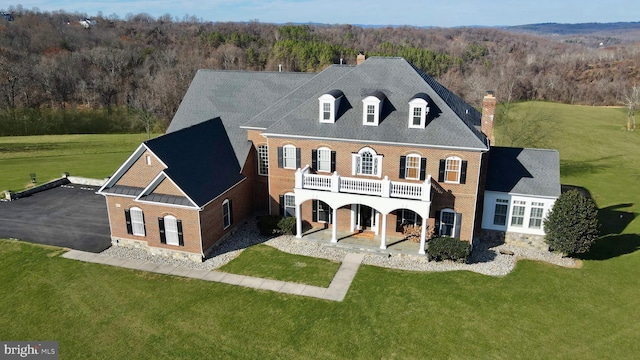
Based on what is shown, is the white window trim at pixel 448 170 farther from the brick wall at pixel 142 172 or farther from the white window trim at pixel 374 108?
the brick wall at pixel 142 172

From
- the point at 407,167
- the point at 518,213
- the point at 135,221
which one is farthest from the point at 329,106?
the point at 135,221

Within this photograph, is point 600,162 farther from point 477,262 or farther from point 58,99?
point 58,99

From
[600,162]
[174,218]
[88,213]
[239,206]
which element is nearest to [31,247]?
[88,213]

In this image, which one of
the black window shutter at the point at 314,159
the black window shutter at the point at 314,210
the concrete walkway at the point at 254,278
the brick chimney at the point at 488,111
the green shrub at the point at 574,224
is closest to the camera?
the concrete walkway at the point at 254,278

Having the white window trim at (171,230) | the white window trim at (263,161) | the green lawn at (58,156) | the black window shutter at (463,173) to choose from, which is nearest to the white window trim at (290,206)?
the white window trim at (263,161)

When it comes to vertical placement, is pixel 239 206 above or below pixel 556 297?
above

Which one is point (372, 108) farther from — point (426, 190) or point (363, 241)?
point (363, 241)

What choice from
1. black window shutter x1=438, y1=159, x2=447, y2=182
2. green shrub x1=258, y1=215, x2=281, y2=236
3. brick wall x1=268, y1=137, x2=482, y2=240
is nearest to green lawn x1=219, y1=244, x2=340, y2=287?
green shrub x1=258, y1=215, x2=281, y2=236
